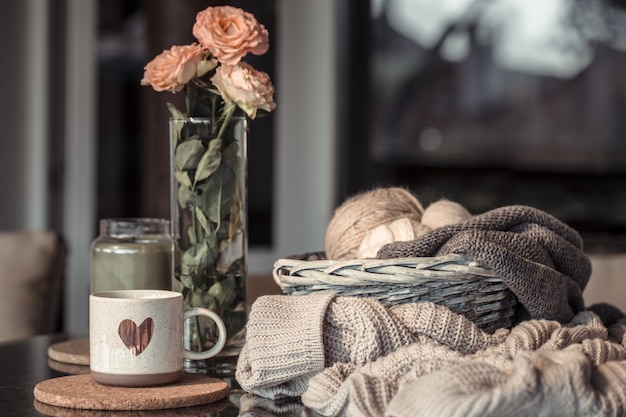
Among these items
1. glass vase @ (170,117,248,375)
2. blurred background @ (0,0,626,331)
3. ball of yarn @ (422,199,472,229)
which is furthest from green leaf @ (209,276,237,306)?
blurred background @ (0,0,626,331)

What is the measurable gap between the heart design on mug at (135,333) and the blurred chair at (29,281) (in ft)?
2.87

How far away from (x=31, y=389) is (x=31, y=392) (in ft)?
0.05

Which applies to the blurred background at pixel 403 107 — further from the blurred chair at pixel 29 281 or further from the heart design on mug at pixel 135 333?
the heart design on mug at pixel 135 333

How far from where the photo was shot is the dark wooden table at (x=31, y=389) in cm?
81

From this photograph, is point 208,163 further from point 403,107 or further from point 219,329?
point 403,107

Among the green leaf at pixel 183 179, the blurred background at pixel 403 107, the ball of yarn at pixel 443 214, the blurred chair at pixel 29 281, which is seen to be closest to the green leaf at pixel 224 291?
the green leaf at pixel 183 179

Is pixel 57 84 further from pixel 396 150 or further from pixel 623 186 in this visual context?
pixel 623 186

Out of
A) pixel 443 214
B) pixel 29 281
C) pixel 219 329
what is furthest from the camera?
pixel 29 281

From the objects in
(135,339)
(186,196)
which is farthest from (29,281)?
(135,339)

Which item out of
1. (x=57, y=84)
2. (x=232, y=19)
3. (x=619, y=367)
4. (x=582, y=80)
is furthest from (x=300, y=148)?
(x=619, y=367)

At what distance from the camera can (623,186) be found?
282 cm

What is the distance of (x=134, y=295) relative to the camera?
895mm

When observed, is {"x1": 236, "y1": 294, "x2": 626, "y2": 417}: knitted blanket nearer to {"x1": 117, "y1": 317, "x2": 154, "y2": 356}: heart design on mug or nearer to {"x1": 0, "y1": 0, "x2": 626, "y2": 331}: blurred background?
{"x1": 117, "y1": 317, "x2": 154, "y2": 356}: heart design on mug

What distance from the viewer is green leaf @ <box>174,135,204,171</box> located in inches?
38.5
